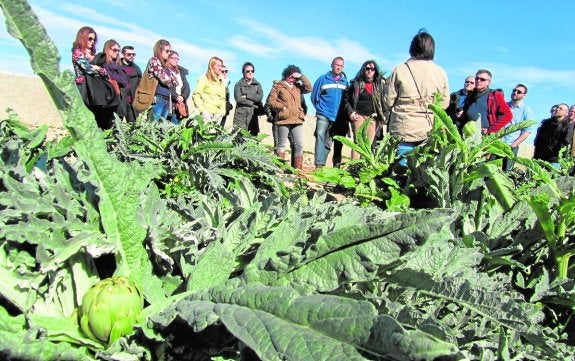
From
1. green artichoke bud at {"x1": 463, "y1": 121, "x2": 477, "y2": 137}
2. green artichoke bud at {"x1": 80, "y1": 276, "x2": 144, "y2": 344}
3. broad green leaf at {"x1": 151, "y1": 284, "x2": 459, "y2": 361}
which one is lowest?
green artichoke bud at {"x1": 80, "y1": 276, "x2": 144, "y2": 344}

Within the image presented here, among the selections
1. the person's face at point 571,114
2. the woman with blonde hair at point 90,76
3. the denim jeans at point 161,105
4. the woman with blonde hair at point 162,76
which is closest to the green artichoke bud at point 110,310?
the woman with blonde hair at point 90,76

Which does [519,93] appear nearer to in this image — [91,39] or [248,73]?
[248,73]

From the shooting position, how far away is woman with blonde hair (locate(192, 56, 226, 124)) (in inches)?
279

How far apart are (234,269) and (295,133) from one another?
6635mm

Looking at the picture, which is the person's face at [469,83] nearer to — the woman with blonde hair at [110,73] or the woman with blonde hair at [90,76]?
the woman with blonde hair at [110,73]

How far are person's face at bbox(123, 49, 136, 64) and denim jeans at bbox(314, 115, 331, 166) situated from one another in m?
2.64

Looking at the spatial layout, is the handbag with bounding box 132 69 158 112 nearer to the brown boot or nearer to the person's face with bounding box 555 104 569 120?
the brown boot

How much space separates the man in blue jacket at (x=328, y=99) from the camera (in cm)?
743

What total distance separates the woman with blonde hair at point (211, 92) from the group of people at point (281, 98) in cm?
1

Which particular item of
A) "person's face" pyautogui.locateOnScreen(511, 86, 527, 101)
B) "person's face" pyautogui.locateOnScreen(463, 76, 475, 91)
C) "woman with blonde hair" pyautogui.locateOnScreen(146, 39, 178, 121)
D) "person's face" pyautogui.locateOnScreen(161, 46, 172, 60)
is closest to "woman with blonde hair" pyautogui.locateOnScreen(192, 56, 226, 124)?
"woman with blonde hair" pyautogui.locateOnScreen(146, 39, 178, 121)

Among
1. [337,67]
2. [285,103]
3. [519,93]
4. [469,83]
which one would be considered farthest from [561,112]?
[285,103]

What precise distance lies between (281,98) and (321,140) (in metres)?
0.89

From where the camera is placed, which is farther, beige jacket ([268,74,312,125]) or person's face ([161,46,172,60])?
beige jacket ([268,74,312,125])

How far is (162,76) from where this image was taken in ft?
21.8
